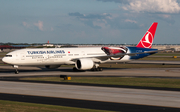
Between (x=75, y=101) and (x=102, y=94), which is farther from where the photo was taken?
(x=102, y=94)

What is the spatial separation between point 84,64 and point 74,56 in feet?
12.0

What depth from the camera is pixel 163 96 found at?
82.1 ft

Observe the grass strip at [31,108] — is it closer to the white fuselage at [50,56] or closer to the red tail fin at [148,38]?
the white fuselage at [50,56]

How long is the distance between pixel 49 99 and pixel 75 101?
2598mm

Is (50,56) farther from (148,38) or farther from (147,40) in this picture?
(148,38)

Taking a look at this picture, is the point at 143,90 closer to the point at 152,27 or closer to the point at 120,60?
the point at 120,60

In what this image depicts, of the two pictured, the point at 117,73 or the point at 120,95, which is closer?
the point at 120,95

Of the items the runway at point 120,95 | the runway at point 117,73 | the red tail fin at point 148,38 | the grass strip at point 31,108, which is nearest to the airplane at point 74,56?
the red tail fin at point 148,38

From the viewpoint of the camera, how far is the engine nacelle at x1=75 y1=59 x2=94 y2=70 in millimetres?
50781

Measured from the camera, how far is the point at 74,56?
53.6 meters

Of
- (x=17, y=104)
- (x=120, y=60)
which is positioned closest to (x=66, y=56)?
(x=120, y=60)

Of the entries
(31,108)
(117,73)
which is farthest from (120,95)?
(117,73)

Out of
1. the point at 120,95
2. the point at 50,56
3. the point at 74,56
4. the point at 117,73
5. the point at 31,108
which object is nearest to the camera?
the point at 31,108

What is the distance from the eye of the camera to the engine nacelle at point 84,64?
167 ft
